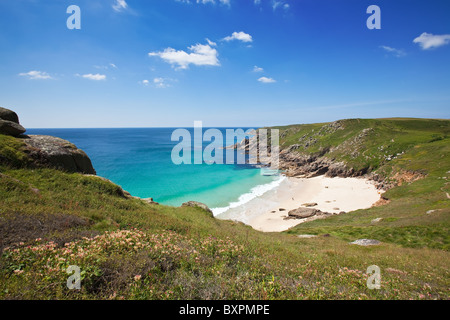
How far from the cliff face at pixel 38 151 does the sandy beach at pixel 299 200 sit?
32953 mm

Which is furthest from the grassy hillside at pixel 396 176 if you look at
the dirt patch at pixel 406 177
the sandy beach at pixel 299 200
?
the sandy beach at pixel 299 200

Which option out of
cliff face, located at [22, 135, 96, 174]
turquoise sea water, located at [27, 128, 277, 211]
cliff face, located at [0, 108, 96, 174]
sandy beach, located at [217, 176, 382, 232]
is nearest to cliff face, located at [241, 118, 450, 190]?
sandy beach, located at [217, 176, 382, 232]

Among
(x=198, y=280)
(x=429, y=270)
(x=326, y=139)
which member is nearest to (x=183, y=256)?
(x=198, y=280)

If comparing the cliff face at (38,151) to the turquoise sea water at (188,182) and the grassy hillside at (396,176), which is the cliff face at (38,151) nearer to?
the grassy hillside at (396,176)

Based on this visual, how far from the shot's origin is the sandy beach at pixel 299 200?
1734 inches

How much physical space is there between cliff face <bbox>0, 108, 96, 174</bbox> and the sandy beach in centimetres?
3295

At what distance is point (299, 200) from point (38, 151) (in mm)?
57369

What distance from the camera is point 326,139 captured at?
11012 cm

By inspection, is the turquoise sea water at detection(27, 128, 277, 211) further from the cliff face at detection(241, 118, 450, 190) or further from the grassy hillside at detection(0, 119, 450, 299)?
the grassy hillside at detection(0, 119, 450, 299)

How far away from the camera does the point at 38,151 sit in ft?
56.0

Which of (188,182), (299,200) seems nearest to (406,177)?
(299,200)

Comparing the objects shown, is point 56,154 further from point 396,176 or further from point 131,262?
point 396,176
